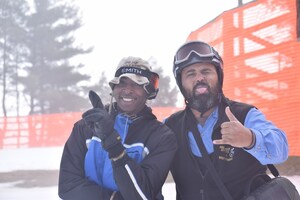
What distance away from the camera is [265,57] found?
289 inches

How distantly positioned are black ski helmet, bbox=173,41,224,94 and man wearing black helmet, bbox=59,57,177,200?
0.26 m

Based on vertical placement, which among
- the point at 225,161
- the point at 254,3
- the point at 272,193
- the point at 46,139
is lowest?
the point at 46,139

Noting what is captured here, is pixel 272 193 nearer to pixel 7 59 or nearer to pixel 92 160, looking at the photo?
pixel 92 160

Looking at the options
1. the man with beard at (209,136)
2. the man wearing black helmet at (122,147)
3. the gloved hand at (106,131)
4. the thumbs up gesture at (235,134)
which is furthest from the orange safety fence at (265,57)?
the gloved hand at (106,131)

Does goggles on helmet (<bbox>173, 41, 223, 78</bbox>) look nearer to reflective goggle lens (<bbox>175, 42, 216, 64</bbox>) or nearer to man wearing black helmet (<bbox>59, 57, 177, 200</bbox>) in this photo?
reflective goggle lens (<bbox>175, 42, 216, 64</bbox>)

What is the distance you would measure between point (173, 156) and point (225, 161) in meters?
0.39

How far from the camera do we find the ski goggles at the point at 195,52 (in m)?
3.07

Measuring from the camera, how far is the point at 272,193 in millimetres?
2633

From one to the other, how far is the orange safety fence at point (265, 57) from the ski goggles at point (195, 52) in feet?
11.6

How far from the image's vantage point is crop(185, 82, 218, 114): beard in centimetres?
299

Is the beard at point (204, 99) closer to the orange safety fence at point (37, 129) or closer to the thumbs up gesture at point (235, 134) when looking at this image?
the thumbs up gesture at point (235, 134)

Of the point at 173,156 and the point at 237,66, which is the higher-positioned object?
the point at 237,66

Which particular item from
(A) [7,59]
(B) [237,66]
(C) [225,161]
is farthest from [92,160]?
(A) [7,59]

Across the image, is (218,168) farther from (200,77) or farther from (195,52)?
(195,52)
